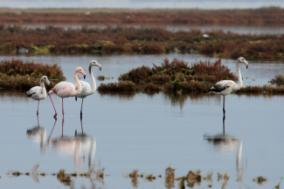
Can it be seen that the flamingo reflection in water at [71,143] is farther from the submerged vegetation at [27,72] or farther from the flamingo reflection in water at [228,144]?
the submerged vegetation at [27,72]

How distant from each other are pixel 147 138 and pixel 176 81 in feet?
34.8

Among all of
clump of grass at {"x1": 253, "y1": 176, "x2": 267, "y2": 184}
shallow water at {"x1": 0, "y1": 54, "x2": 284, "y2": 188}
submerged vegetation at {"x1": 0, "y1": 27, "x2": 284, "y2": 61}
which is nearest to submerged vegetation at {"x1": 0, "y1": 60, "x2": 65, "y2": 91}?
shallow water at {"x1": 0, "y1": 54, "x2": 284, "y2": 188}

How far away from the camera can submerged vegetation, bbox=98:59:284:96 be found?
2920cm

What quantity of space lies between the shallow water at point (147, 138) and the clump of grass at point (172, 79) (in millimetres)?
1247

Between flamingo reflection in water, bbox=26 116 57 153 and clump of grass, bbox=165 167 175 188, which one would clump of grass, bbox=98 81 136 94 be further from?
clump of grass, bbox=165 167 175 188

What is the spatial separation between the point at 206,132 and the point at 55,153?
161 inches

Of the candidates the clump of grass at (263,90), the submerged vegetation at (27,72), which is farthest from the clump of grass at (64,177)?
the submerged vegetation at (27,72)

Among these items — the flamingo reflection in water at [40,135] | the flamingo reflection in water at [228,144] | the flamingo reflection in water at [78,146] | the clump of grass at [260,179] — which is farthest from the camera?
the flamingo reflection in water at [40,135]

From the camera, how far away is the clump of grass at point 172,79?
96.3ft

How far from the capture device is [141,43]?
55531 mm

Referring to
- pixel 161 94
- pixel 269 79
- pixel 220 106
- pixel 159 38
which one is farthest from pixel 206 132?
pixel 159 38

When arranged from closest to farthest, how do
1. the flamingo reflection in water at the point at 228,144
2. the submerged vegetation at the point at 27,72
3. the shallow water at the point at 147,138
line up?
the shallow water at the point at 147,138 → the flamingo reflection in water at the point at 228,144 → the submerged vegetation at the point at 27,72

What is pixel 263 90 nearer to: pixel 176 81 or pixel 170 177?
pixel 176 81

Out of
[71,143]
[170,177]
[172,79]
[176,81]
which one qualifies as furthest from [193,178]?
[172,79]
